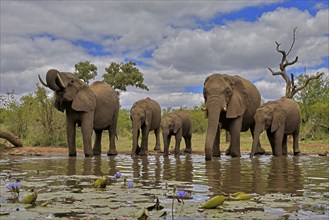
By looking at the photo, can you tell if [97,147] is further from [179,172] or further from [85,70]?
[85,70]

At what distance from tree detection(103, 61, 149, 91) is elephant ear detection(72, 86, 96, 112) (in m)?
34.1

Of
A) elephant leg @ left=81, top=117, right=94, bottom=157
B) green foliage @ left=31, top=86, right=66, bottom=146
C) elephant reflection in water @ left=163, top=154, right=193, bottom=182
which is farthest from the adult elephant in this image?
green foliage @ left=31, top=86, right=66, bottom=146

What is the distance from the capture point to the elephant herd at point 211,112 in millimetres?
12742

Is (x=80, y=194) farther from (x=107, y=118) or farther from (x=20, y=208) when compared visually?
(x=107, y=118)

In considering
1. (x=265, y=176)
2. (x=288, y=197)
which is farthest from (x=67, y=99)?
(x=288, y=197)

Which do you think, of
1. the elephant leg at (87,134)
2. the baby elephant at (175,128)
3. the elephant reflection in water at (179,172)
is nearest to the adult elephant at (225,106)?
the elephant reflection in water at (179,172)

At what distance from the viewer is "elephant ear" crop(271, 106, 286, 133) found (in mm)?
15016

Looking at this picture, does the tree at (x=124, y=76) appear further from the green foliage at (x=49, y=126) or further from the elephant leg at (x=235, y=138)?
the elephant leg at (x=235, y=138)

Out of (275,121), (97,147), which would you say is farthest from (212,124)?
(97,147)

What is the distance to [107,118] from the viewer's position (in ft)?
53.4

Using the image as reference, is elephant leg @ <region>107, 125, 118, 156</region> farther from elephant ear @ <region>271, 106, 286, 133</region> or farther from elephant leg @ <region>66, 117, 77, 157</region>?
elephant ear @ <region>271, 106, 286, 133</region>

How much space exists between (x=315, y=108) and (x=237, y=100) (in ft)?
66.4

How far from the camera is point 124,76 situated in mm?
48344

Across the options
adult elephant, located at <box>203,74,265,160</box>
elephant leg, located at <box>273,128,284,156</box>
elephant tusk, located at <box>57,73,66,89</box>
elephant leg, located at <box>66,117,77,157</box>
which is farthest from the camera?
elephant leg, located at <box>273,128,284,156</box>
